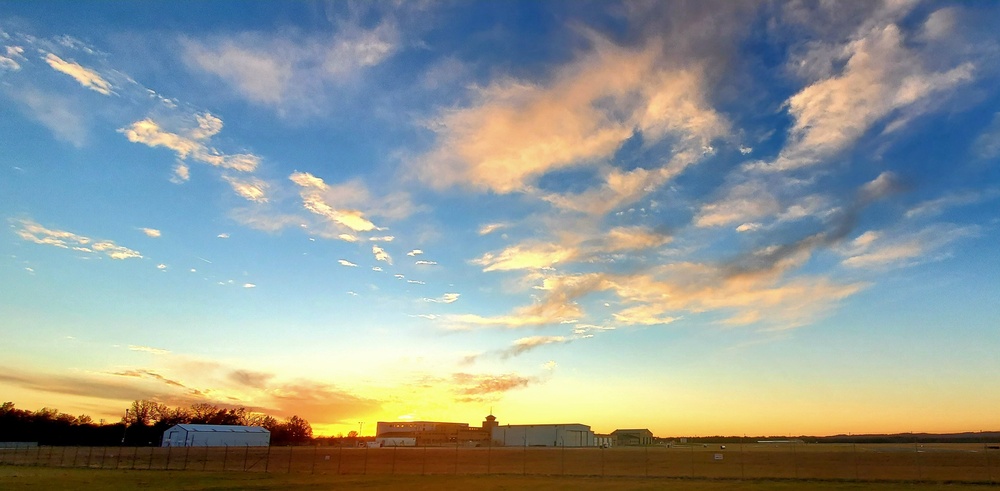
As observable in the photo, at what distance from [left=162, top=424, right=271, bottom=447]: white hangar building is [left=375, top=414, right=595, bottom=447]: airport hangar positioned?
84.3 feet

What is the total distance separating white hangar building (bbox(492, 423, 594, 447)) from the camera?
110500 mm

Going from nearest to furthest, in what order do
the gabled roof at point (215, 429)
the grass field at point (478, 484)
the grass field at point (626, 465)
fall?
the grass field at point (478, 484) → the grass field at point (626, 465) → the gabled roof at point (215, 429)

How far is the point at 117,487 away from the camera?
39.2 meters

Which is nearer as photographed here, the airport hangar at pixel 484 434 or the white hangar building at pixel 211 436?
the airport hangar at pixel 484 434

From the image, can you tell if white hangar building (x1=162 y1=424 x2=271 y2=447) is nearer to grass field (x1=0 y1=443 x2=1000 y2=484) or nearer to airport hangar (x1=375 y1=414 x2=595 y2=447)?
airport hangar (x1=375 y1=414 x2=595 y2=447)

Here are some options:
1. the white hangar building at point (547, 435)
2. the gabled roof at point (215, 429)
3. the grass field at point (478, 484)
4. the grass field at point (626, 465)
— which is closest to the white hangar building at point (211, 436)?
the gabled roof at point (215, 429)

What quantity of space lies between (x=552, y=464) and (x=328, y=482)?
27.0 meters

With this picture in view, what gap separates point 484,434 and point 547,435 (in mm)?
24238

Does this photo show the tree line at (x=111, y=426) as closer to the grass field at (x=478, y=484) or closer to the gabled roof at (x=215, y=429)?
the gabled roof at (x=215, y=429)

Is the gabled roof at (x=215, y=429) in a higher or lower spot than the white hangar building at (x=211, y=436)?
higher

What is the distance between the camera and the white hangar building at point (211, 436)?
117250mm

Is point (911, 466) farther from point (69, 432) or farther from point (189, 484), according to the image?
point (69, 432)

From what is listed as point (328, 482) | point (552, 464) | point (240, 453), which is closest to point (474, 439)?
point (240, 453)

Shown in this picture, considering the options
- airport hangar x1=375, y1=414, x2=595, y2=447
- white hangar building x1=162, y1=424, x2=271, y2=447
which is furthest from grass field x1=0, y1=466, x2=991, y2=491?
white hangar building x1=162, y1=424, x2=271, y2=447
